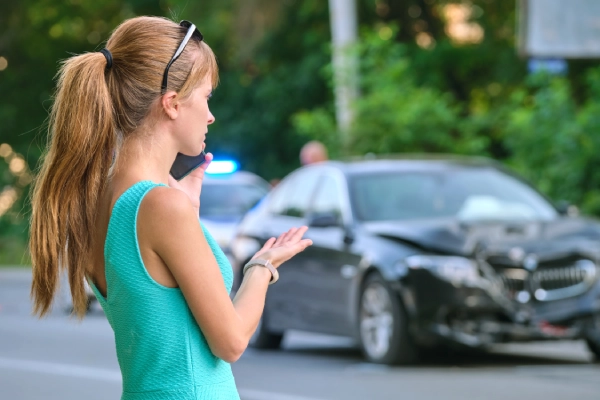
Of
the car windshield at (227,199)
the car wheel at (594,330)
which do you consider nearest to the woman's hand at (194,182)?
the car wheel at (594,330)

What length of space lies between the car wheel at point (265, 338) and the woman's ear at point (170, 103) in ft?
31.2

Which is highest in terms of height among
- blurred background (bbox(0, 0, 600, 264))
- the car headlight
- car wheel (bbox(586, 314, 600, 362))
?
the car headlight

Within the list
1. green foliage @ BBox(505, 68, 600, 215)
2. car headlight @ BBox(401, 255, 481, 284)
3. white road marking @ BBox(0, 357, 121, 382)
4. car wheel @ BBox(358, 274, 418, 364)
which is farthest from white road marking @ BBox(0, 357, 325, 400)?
green foliage @ BBox(505, 68, 600, 215)

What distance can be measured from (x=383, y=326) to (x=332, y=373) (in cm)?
53

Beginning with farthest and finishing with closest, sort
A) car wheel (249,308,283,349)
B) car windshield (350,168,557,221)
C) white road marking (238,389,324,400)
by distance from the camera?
car wheel (249,308,283,349)
car windshield (350,168,557,221)
white road marking (238,389,324,400)

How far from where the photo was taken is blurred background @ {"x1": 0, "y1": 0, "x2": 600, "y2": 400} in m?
11.2

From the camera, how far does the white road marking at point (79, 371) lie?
356 inches

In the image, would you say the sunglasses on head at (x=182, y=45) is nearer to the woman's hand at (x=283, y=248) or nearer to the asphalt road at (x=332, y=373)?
the woman's hand at (x=283, y=248)

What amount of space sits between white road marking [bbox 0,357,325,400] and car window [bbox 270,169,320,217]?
230cm

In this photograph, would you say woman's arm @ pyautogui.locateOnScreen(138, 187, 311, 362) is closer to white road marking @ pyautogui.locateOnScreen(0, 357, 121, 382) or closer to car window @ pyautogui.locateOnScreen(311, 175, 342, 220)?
white road marking @ pyautogui.locateOnScreen(0, 357, 121, 382)

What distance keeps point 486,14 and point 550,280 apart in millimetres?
21248

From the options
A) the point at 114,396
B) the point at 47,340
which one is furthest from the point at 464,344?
the point at 47,340

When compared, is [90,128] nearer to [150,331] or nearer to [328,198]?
[150,331]

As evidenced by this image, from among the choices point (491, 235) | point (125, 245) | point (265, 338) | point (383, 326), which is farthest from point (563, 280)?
point (125, 245)
